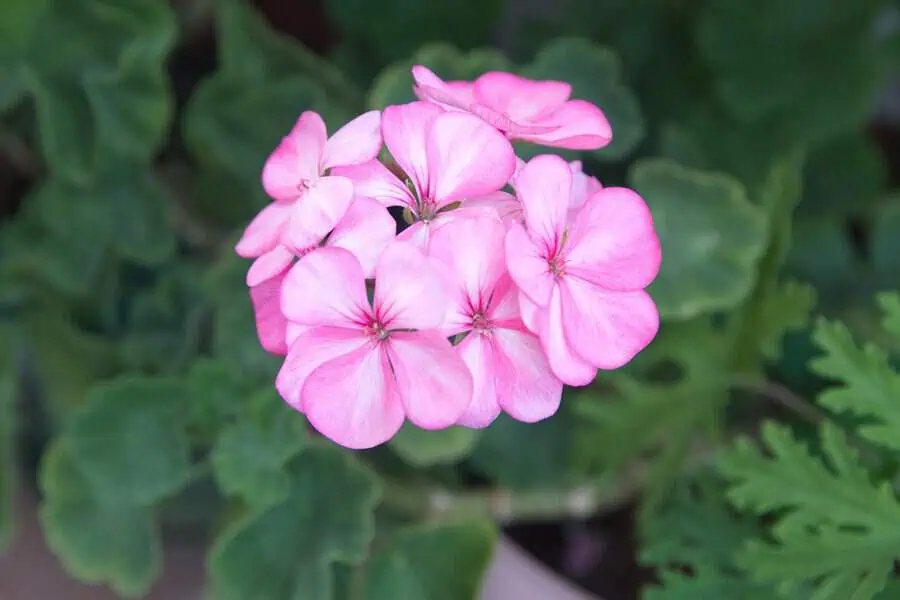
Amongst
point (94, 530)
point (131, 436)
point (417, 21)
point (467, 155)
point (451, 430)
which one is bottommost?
point (94, 530)

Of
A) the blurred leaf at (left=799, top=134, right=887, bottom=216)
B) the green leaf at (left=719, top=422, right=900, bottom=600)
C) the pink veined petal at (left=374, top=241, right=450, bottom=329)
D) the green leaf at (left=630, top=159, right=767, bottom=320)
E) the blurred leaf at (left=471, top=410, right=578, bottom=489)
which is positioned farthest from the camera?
the blurred leaf at (left=799, top=134, right=887, bottom=216)

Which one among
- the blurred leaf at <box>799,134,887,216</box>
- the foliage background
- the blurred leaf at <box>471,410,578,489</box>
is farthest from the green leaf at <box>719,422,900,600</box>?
the blurred leaf at <box>799,134,887,216</box>

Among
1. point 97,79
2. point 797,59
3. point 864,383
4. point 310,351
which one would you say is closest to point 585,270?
point 310,351

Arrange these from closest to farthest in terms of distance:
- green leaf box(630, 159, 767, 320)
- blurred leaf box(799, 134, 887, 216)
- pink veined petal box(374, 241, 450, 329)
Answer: pink veined petal box(374, 241, 450, 329), green leaf box(630, 159, 767, 320), blurred leaf box(799, 134, 887, 216)

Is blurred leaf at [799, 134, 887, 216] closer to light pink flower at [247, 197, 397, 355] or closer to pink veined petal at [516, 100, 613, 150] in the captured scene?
pink veined petal at [516, 100, 613, 150]

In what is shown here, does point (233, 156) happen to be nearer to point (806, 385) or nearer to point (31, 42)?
point (31, 42)

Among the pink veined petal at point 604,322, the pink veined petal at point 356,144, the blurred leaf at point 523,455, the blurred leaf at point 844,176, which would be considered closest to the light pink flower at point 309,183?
the pink veined petal at point 356,144

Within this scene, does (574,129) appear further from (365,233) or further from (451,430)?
(451,430)
